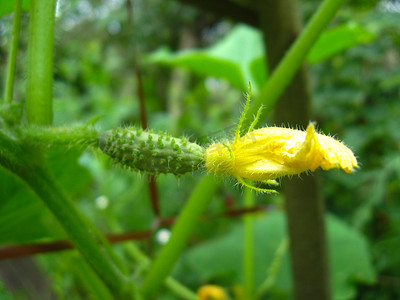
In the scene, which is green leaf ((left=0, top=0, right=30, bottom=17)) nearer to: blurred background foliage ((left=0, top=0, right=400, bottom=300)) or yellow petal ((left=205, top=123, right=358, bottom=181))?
blurred background foliage ((left=0, top=0, right=400, bottom=300))

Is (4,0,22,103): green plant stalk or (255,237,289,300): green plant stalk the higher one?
(4,0,22,103): green plant stalk

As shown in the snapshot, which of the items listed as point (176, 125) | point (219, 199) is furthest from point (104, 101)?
point (219, 199)

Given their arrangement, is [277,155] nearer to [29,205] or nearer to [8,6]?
[29,205]

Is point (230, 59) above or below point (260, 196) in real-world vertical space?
above

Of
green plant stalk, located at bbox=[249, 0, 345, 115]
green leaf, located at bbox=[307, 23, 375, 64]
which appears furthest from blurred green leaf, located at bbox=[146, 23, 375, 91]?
green plant stalk, located at bbox=[249, 0, 345, 115]

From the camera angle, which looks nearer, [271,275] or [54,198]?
[54,198]

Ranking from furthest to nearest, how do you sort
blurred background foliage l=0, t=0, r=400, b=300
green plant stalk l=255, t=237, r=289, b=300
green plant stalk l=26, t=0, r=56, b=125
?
green plant stalk l=255, t=237, r=289, b=300, blurred background foliage l=0, t=0, r=400, b=300, green plant stalk l=26, t=0, r=56, b=125

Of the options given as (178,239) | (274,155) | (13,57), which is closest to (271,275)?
(178,239)

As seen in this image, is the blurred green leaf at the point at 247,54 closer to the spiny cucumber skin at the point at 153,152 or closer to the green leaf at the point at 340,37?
the green leaf at the point at 340,37

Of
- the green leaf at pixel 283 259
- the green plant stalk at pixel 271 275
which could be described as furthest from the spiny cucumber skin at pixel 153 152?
the green leaf at pixel 283 259
